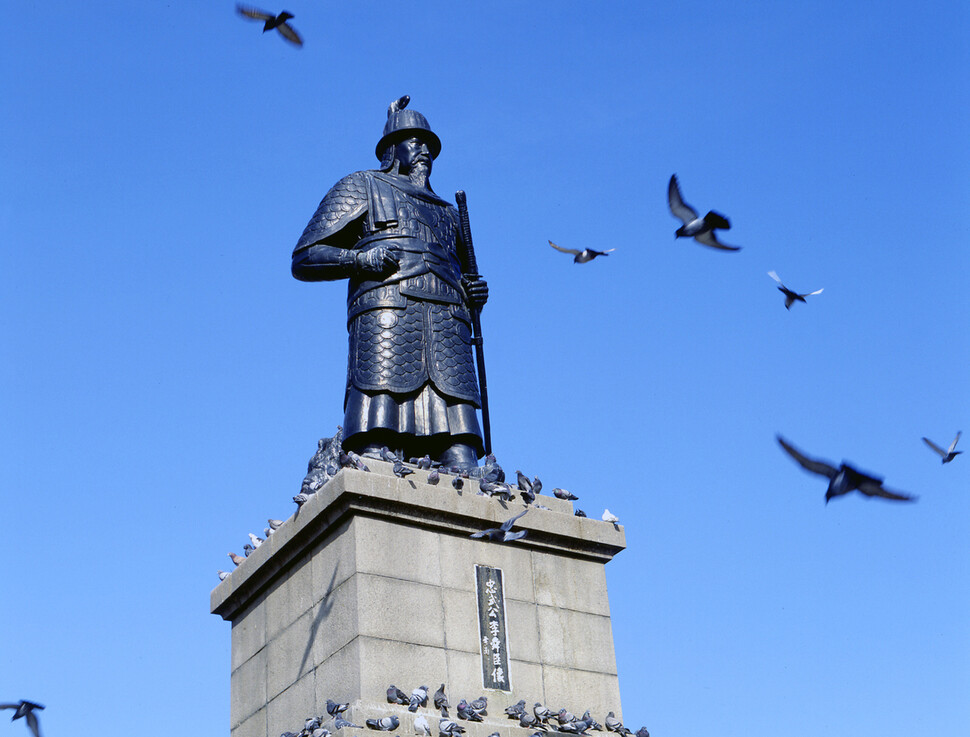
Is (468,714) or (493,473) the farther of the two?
(493,473)

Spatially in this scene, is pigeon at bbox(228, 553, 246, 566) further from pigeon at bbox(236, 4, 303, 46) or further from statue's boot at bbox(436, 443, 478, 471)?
pigeon at bbox(236, 4, 303, 46)

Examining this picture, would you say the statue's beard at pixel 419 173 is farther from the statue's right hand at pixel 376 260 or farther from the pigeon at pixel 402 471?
the pigeon at pixel 402 471

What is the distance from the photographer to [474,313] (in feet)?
46.8

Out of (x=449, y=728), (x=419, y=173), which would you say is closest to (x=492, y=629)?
(x=449, y=728)

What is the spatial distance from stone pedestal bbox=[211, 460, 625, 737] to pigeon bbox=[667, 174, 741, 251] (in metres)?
3.03

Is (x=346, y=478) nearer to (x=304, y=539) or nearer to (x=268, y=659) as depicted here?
(x=304, y=539)

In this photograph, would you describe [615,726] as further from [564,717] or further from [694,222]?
[694,222]

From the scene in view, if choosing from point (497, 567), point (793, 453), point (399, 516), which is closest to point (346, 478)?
point (399, 516)

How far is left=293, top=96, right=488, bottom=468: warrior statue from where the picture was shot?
516 inches

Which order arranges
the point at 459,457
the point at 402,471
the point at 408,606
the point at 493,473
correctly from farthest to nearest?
the point at 459,457, the point at 493,473, the point at 402,471, the point at 408,606

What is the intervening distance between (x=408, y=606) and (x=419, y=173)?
16.6 feet

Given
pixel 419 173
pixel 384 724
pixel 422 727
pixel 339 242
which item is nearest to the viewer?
pixel 384 724

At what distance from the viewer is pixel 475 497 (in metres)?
12.2

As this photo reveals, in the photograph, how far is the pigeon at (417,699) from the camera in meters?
10.9
